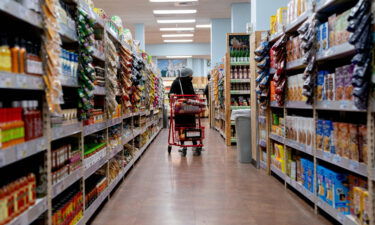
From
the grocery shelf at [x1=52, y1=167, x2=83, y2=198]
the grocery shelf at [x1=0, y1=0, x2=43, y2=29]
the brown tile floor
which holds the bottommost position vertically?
the brown tile floor

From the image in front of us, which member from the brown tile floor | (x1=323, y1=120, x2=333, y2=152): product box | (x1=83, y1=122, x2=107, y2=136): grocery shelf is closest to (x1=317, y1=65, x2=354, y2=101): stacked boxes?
(x1=323, y1=120, x2=333, y2=152): product box

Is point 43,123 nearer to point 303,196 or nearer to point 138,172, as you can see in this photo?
point 303,196

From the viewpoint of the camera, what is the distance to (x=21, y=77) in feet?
6.35

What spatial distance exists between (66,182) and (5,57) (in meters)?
1.17

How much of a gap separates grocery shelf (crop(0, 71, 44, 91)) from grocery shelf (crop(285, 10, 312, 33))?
8.65 feet

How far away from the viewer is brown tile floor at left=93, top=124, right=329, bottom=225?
338 cm

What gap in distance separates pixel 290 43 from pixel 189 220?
2422 mm

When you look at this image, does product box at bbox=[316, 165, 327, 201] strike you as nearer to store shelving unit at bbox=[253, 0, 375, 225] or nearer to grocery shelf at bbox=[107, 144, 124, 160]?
store shelving unit at bbox=[253, 0, 375, 225]

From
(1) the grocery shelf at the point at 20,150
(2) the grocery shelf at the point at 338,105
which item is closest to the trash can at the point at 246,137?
(2) the grocery shelf at the point at 338,105

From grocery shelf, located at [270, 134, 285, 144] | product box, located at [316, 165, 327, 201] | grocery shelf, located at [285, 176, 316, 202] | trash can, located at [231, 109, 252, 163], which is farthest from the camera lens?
trash can, located at [231, 109, 252, 163]

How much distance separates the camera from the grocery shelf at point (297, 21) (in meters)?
3.61

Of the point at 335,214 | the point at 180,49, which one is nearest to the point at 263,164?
the point at 335,214

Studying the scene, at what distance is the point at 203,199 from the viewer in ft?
13.4

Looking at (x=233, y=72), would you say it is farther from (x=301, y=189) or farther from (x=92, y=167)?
(x=92, y=167)
